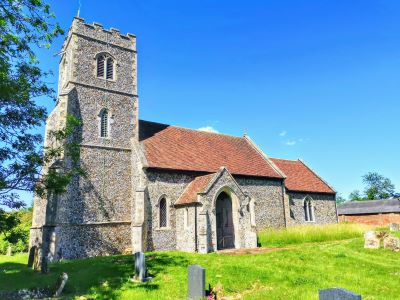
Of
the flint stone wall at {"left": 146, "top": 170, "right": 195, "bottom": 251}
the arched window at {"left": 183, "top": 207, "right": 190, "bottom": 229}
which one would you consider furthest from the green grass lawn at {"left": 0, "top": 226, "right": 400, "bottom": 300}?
the arched window at {"left": 183, "top": 207, "right": 190, "bottom": 229}

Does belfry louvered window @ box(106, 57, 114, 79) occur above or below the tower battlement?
below

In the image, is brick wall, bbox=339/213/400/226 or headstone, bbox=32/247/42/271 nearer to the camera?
headstone, bbox=32/247/42/271

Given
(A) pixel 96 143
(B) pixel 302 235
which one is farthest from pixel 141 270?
(B) pixel 302 235

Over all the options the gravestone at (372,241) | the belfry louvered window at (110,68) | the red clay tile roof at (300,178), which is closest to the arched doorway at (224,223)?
the gravestone at (372,241)

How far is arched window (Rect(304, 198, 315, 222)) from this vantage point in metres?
30.1

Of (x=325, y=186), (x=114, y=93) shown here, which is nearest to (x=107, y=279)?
(x=114, y=93)

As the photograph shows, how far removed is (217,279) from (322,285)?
3.53 metres

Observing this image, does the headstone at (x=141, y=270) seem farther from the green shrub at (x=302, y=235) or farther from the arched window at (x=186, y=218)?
the green shrub at (x=302, y=235)

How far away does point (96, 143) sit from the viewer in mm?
21359

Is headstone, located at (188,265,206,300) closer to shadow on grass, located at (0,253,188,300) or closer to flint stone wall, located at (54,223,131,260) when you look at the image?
shadow on grass, located at (0,253,188,300)

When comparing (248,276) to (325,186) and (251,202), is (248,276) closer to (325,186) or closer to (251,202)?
(251,202)

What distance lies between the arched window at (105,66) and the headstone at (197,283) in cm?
1736

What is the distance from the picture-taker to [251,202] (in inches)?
893

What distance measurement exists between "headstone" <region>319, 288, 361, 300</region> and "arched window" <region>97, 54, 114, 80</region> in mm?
20992
